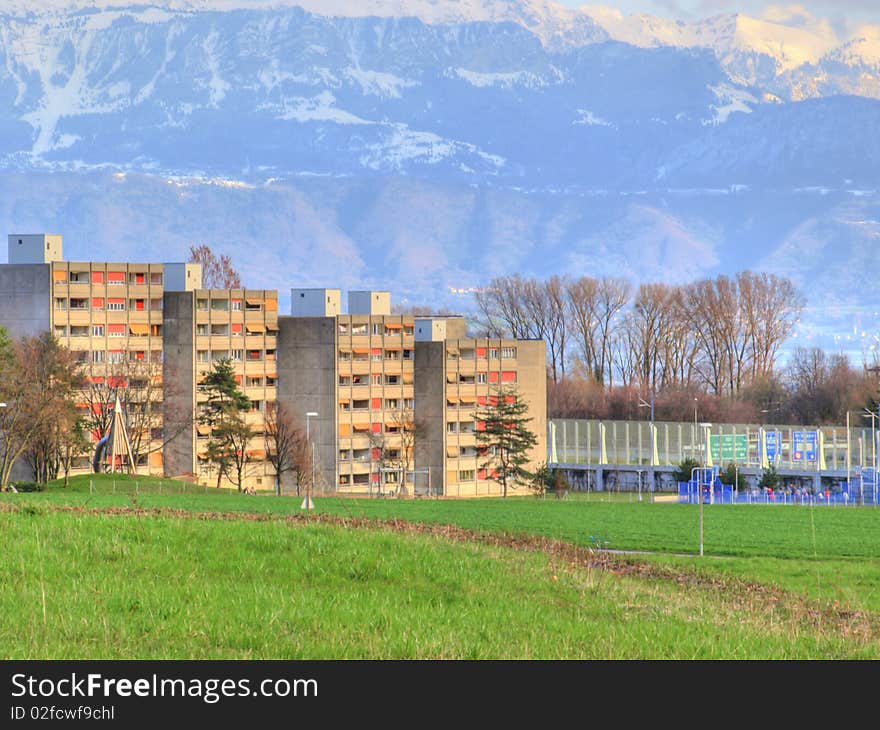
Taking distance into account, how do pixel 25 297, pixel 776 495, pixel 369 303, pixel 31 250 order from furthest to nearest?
pixel 369 303
pixel 31 250
pixel 25 297
pixel 776 495

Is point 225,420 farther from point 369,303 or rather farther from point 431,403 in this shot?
point 369,303

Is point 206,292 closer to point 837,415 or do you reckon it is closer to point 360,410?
point 360,410

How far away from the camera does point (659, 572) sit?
31.0 m

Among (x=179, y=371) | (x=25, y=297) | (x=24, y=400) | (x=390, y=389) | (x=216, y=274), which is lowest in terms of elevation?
(x=24, y=400)

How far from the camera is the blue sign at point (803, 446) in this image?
360 feet

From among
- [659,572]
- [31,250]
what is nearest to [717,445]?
[31,250]

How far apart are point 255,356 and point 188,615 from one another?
Answer: 10933 cm

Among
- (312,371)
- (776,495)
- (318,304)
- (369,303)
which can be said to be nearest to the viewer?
(776,495)

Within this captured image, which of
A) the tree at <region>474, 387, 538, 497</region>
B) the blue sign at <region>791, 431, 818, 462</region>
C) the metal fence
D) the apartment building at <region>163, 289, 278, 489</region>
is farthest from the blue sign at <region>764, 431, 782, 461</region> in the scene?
the apartment building at <region>163, 289, 278, 489</region>

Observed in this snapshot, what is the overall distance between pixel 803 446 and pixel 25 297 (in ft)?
182

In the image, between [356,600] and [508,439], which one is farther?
[508,439]

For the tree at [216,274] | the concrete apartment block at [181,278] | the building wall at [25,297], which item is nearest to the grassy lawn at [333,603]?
the building wall at [25,297]

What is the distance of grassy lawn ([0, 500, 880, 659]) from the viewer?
17594mm

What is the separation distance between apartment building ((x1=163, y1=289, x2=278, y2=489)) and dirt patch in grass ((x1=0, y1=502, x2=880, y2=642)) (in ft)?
293
